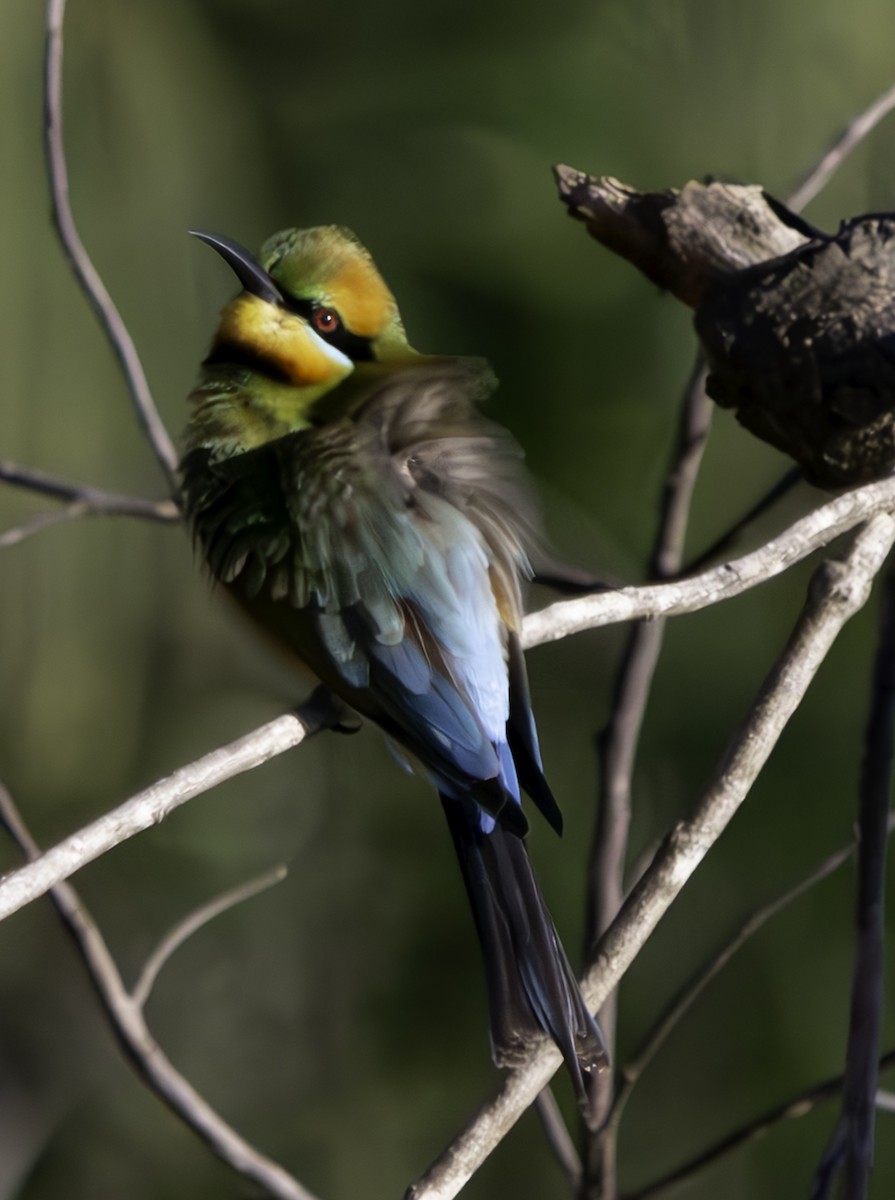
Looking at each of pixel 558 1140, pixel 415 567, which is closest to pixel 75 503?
pixel 415 567

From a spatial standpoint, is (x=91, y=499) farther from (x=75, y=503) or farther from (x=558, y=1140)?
(x=558, y=1140)

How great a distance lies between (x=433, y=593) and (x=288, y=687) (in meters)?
0.81

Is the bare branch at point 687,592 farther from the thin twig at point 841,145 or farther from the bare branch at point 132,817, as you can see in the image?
the thin twig at point 841,145

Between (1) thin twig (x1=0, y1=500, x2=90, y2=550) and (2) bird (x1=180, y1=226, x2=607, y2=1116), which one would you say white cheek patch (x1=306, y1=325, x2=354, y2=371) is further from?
(1) thin twig (x1=0, y1=500, x2=90, y2=550)

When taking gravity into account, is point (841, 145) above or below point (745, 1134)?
above

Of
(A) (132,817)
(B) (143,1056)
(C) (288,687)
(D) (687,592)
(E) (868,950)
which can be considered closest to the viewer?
(A) (132,817)

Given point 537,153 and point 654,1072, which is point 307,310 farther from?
point 654,1072

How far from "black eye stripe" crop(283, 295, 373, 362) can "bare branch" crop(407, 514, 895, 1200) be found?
0.52 m

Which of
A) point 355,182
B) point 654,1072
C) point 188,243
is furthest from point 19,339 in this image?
point 654,1072

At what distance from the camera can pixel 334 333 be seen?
1263 mm

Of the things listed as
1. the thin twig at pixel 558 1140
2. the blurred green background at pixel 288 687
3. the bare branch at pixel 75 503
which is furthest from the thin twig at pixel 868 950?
the blurred green background at pixel 288 687

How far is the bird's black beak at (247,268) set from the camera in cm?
123

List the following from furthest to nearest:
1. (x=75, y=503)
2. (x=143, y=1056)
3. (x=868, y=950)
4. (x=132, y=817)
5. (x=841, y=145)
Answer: (x=75, y=503) < (x=841, y=145) < (x=143, y=1056) < (x=868, y=950) < (x=132, y=817)

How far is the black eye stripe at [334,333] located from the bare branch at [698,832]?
1.70ft
